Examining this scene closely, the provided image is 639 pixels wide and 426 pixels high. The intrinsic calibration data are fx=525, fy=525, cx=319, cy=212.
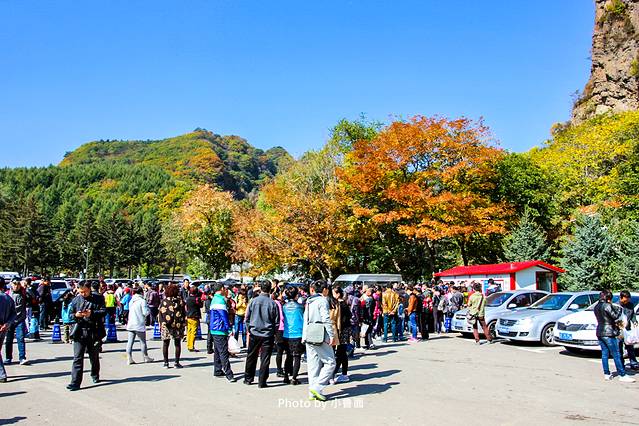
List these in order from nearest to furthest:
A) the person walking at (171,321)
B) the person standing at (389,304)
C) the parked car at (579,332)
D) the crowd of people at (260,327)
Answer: the crowd of people at (260,327) < the person walking at (171,321) < the parked car at (579,332) < the person standing at (389,304)

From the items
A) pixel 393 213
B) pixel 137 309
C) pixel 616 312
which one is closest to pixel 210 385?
pixel 137 309

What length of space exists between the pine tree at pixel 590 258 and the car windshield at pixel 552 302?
14.1 m

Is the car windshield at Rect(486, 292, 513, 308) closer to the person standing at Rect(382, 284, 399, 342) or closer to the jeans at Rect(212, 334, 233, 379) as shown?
the person standing at Rect(382, 284, 399, 342)

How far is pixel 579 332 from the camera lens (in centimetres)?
1233

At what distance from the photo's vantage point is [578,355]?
42.5 feet

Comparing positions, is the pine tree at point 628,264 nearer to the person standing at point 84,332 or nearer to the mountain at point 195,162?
the person standing at point 84,332

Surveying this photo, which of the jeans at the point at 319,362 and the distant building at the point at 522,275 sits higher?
the distant building at the point at 522,275

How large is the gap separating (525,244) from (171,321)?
2716cm

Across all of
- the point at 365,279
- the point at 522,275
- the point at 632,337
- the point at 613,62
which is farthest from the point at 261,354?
the point at 613,62

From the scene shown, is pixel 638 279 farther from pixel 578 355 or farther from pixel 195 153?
pixel 195 153

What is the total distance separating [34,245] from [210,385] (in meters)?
61.3

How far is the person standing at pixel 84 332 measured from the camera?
8398 mm

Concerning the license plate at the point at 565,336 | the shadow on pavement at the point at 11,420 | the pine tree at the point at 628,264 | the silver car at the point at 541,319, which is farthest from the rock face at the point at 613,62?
the shadow on pavement at the point at 11,420

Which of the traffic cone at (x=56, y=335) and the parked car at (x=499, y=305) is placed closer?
the traffic cone at (x=56, y=335)
